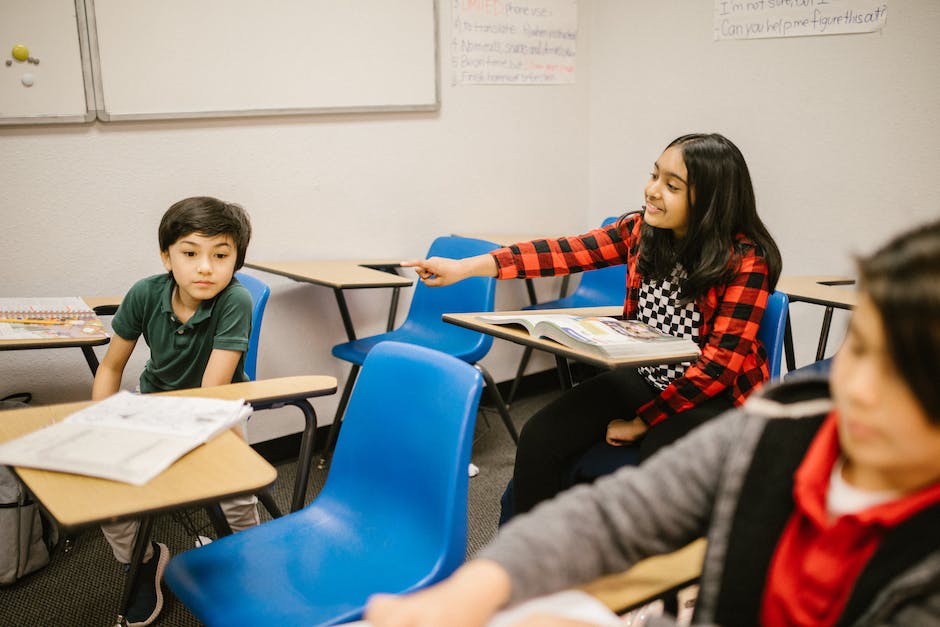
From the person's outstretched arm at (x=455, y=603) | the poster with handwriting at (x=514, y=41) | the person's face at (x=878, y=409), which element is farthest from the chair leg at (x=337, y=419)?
the person's face at (x=878, y=409)

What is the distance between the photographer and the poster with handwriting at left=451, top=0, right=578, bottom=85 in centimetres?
324

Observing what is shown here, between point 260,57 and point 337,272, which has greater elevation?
point 260,57

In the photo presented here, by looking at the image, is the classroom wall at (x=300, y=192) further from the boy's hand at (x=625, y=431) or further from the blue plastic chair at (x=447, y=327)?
the boy's hand at (x=625, y=431)

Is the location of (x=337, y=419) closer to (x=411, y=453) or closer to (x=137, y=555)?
(x=137, y=555)

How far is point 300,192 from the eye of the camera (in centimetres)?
291

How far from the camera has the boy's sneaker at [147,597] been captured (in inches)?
71.6

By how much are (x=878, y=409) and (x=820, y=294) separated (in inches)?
78.6

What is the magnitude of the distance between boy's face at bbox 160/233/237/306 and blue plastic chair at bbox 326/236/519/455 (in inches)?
33.9

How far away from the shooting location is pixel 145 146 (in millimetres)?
2566

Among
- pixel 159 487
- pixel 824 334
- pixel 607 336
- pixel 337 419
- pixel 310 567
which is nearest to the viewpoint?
pixel 159 487

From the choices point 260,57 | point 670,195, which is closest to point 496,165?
point 260,57

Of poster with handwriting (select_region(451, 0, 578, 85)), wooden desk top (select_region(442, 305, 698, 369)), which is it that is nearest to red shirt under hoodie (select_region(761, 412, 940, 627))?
wooden desk top (select_region(442, 305, 698, 369))

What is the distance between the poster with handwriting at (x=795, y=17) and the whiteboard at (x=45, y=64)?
8.55 feet

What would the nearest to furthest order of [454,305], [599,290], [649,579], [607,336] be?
1. [649,579]
2. [607,336]
3. [454,305]
4. [599,290]
